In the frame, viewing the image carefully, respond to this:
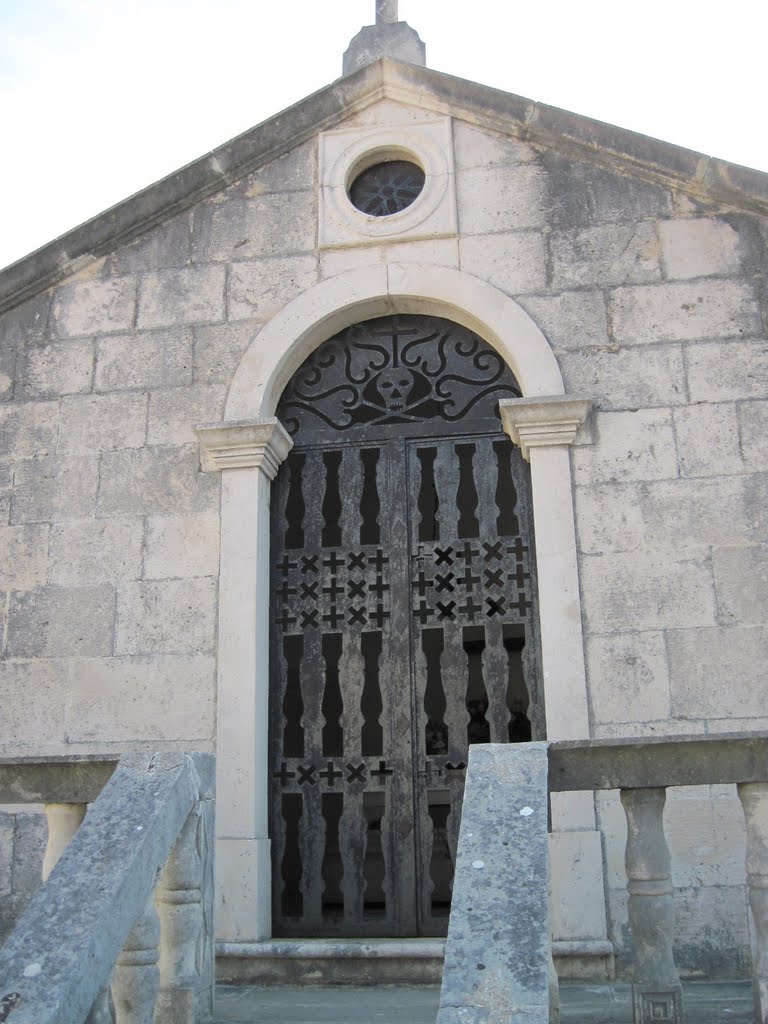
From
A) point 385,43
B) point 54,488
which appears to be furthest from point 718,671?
point 385,43

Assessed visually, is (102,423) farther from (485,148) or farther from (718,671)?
(718,671)

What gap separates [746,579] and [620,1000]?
2.12 meters

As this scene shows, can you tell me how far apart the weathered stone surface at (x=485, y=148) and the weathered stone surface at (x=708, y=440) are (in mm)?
1861

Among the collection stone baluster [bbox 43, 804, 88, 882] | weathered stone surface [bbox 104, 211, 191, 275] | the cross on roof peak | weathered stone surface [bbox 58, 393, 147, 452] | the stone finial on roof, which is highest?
the cross on roof peak

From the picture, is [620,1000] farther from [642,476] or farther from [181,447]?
[181,447]

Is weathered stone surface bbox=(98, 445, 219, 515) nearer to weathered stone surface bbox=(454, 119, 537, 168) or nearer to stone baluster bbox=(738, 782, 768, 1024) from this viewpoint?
weathered stone surface bbox=(454, 119, 537, 168)

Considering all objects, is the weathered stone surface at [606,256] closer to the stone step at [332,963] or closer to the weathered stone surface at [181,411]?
the weathered stone surface at [181,411]

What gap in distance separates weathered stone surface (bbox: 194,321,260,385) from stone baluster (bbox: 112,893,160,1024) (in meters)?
3.54

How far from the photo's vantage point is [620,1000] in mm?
4445

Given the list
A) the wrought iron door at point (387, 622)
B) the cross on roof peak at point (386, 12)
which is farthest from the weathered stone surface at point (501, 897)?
the cross on roof peak at point (386, 12)

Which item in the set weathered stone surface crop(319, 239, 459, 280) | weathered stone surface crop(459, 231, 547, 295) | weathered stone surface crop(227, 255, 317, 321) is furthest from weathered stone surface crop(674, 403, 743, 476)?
weathered stone surface crop(227, 255, 317, 321)

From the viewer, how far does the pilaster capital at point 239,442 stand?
605 centimetres

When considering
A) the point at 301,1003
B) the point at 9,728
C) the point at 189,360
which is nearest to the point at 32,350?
the point at 189,360

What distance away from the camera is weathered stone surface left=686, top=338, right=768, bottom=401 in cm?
581
